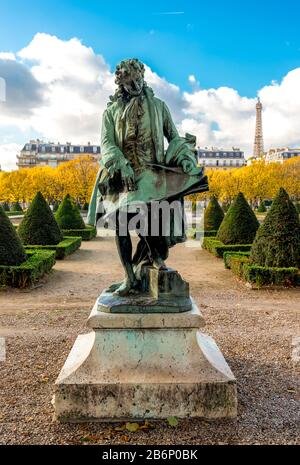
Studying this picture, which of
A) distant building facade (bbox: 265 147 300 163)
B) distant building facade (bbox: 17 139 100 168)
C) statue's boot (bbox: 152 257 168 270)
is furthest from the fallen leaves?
distant building facade (bbox: 17 139 100 168)

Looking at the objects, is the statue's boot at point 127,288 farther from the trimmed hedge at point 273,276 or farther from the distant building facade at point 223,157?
the distant building facade at point 223,157

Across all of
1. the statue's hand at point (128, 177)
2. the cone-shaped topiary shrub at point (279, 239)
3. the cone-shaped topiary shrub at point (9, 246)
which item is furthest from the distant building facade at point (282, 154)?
the statue's hand at point (128, 177)

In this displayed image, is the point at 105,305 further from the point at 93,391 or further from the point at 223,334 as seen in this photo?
the point at 223,334

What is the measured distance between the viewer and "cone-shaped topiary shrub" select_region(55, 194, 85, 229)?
21500 millimetres

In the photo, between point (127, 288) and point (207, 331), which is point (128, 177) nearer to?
point (127, 288)

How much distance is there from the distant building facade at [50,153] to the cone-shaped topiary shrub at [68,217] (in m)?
83.2

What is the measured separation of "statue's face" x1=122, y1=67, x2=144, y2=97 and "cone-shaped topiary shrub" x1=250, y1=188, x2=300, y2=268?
7.19 metres

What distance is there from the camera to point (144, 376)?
3.68 metres

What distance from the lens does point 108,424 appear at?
3.58 m

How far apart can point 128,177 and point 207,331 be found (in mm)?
3533

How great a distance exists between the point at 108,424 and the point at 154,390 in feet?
1.61

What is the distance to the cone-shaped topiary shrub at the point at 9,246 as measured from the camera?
401 inches

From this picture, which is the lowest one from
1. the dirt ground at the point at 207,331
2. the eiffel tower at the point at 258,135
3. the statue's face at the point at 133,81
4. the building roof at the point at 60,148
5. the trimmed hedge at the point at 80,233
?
the dirt ground at the point at 207,331

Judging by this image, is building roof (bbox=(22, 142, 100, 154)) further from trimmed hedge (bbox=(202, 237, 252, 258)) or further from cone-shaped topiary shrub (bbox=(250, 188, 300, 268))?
cone-shaped topiary shrub (bbox=(250, 188, 300, 268))
